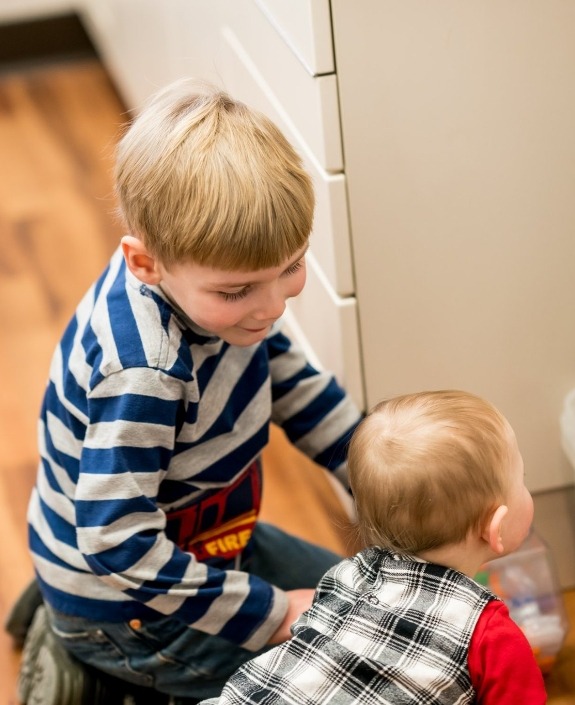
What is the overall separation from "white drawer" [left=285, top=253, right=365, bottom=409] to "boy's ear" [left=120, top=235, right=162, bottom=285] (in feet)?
1.07

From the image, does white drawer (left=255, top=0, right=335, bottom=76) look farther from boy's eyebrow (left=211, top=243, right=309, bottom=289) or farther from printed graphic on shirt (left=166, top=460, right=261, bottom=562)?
printed graphic on shirt (left=166, top=460, right=261, bottom=562)

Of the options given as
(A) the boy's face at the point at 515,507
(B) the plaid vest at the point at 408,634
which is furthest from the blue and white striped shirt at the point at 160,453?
(A) the boy's face at the point at 515,507

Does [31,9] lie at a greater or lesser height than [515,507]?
greater

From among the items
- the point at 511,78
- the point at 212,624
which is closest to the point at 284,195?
the point at 511,78

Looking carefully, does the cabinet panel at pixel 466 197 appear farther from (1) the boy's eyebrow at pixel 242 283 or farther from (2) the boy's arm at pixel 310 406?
(1) the boy's eyebrow at pixel 242 283

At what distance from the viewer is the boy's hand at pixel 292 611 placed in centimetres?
120

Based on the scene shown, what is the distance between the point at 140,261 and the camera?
1034 mm

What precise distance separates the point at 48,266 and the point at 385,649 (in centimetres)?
155

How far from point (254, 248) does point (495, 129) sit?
38cm

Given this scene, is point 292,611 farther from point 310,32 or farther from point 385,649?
point 310,32

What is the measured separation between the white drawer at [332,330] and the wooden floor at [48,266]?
272 millimetres

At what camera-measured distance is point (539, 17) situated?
3.76 feet

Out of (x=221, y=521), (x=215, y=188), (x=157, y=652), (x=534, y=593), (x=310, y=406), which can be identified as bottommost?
(x=534, y=593)

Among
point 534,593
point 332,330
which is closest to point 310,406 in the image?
point 332,330
